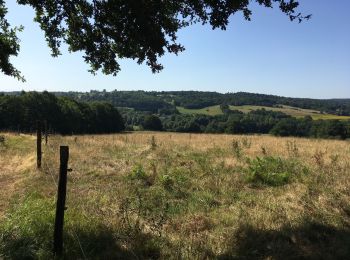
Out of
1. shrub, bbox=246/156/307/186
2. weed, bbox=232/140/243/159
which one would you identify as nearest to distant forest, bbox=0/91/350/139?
weed, bbox=232/140/243/159

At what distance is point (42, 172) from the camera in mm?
12859

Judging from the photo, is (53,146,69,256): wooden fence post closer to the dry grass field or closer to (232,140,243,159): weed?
the dry grass field

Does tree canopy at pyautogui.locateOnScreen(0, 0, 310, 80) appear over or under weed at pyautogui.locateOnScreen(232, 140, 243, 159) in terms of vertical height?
over

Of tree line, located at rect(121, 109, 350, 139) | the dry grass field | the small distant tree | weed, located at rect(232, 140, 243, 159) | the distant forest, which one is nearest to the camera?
the dry grass field

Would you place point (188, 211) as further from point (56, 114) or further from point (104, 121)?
point (104, 121)

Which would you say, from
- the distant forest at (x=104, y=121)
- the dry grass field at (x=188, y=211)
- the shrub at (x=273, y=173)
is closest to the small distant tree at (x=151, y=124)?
the distant forest at (x=104, y=121)

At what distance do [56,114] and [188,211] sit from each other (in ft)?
226

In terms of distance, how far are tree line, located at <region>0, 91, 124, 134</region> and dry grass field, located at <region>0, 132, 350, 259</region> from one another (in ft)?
167

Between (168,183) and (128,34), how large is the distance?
4325 mm

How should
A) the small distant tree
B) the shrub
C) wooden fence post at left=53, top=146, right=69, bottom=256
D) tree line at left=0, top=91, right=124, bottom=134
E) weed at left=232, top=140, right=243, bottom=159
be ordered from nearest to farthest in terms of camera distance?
wooden fence post at left=53, top=146, right=69, bottom=256 < the shrub < weed at left=232, top=140, right=243, bottom=159 < tree line at left=0, top=91, right=124, bottom=134 < the small distant tree

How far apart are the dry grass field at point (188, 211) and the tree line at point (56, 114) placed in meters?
50.8

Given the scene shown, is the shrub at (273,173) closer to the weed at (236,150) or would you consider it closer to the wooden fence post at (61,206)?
the weed at (236,150)

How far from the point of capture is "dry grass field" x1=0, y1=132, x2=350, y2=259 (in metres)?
6.08

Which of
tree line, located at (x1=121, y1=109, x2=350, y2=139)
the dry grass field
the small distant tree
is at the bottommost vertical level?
the small distant tree
